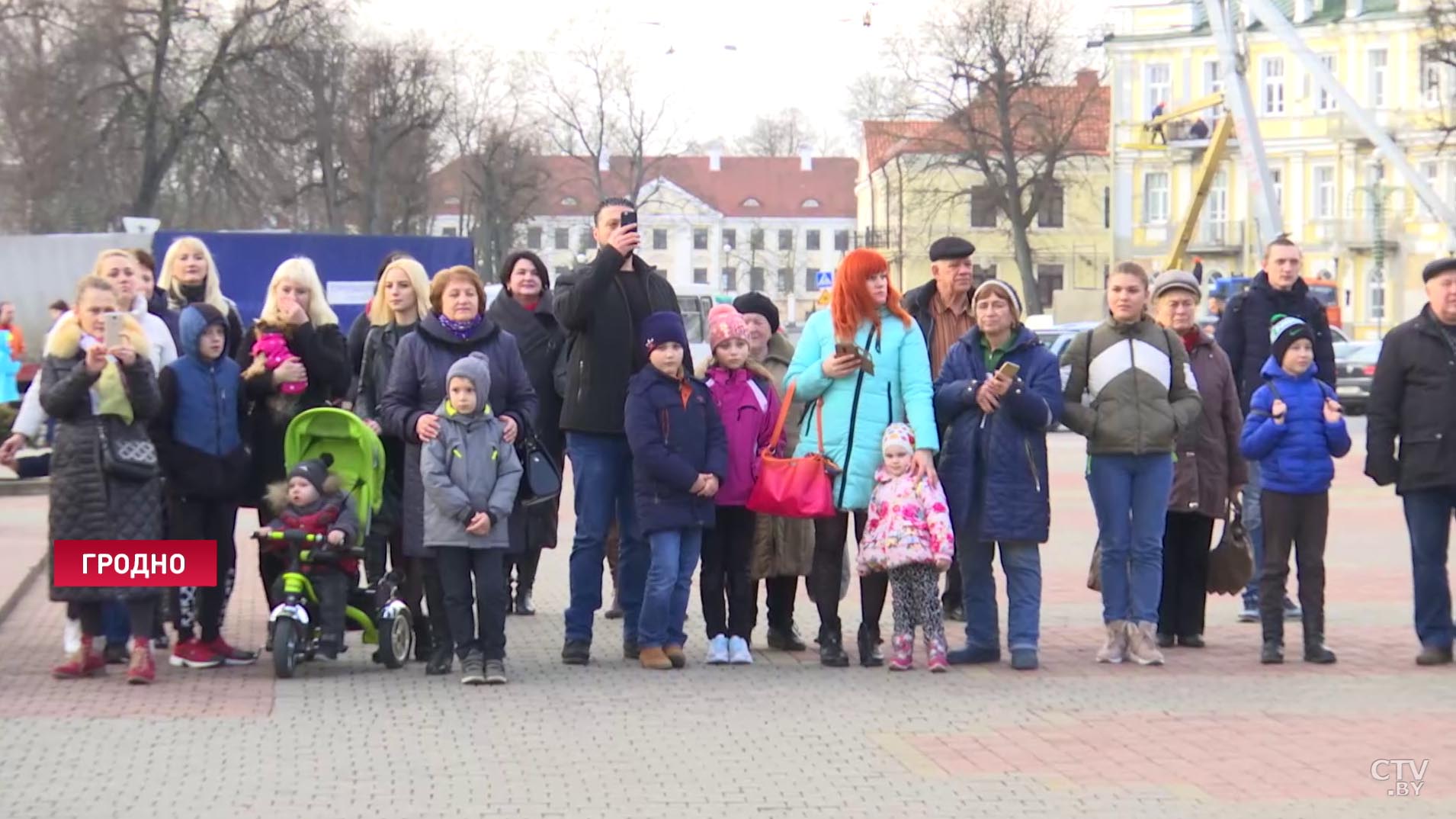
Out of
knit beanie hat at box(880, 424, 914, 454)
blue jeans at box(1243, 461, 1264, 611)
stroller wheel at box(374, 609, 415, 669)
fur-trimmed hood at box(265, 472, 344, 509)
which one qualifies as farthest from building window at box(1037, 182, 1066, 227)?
fur-trimmed hood at box(265, 472, 344, 509)

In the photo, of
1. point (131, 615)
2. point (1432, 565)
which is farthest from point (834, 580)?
point (131, 615)

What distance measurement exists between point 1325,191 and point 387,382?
74223 millimetres

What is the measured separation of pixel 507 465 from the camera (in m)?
10.1

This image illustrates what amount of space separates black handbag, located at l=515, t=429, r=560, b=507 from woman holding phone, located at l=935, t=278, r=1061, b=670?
76.9 inches

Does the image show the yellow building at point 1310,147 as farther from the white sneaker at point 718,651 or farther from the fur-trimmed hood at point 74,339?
the fur-trimmed hood at point 74,339

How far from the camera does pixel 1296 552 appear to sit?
11.0m

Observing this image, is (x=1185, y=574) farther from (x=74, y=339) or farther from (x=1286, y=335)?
(x=74, y=339)

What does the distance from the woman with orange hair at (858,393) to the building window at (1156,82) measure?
75545 mm

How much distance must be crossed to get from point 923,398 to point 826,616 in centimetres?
118

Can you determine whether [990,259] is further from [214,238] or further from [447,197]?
[214,238]

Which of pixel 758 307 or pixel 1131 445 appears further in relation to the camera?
pixel 758 307

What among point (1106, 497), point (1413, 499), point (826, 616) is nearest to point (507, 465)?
point (826, 616)

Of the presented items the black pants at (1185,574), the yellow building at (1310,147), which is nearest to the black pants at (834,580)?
the black pants at (1185,574)

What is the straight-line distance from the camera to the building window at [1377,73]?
3083 inches
